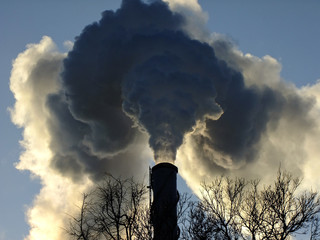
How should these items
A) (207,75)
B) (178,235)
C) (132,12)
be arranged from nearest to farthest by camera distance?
(178,235), (207,75), (132,12)

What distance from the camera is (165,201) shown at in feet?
72.3

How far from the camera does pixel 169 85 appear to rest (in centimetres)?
2928

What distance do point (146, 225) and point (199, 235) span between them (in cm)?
248

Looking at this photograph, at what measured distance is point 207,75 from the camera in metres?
31.5

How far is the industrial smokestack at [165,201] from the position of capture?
69.2ft

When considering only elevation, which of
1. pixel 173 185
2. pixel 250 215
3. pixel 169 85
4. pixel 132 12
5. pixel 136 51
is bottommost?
pixel 250 215

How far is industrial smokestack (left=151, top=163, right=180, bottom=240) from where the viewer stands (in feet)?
69.2

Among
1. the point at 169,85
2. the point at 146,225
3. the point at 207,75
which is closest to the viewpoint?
the point at 146,225

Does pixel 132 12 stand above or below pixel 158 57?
above

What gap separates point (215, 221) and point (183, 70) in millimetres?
12408

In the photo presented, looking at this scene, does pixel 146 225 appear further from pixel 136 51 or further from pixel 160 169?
pixel 136 51

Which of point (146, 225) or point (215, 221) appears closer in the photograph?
point (146, 225)

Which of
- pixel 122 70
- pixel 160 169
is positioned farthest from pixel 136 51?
pixel 160 169

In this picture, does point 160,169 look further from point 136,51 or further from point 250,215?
point 136,51
